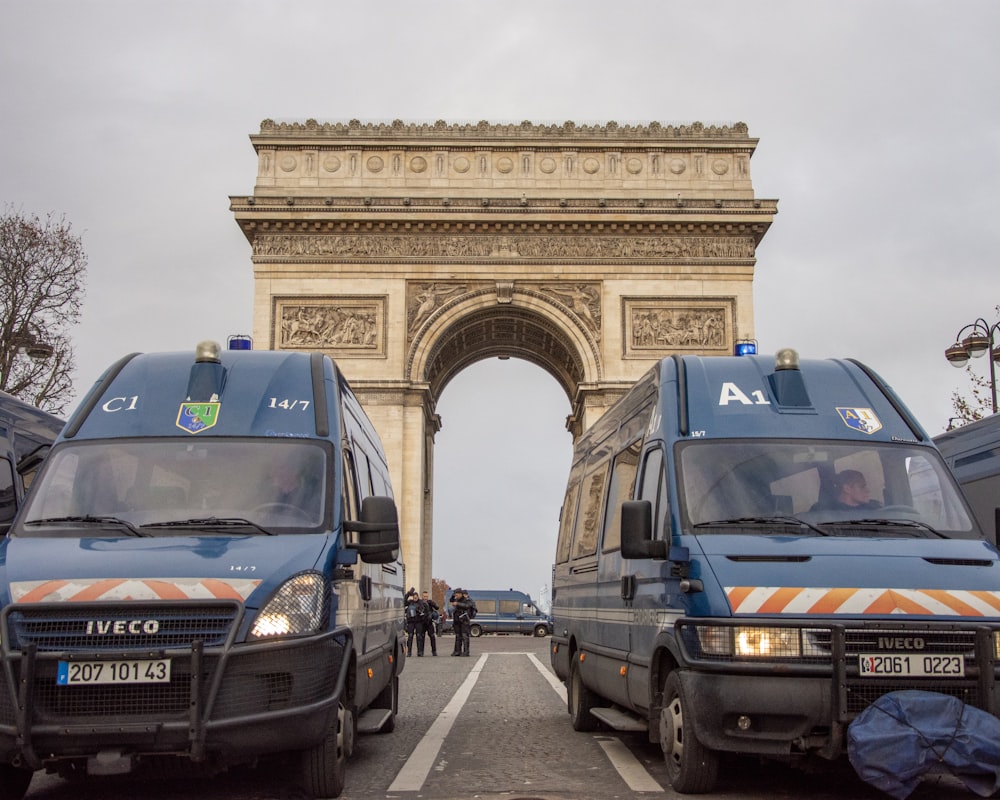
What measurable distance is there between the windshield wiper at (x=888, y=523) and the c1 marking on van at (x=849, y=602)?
0.59 m

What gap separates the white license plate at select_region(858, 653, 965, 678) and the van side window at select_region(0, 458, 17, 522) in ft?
22.8

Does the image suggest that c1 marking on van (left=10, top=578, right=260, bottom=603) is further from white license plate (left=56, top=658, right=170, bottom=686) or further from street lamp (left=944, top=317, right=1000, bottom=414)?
street lamp (left=944, top=317, right=1000, bottom=414)

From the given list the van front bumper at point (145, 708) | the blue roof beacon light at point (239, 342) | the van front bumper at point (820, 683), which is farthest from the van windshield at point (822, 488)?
the blue roof beacon light at point (239, 342)

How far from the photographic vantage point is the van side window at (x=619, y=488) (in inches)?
316

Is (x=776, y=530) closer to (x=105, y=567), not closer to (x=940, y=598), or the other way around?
(x=940, y=598)

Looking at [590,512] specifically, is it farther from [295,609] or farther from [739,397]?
[295,609]

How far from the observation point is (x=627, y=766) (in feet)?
24.6

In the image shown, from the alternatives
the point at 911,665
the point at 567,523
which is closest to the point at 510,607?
the point at 567,523

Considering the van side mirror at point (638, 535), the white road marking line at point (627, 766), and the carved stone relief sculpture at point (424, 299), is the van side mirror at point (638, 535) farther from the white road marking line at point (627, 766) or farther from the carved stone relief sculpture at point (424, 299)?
the carved stone relief sculpture at point (424, 299)

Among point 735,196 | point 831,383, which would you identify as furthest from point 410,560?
point 831,383

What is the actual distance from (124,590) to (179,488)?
3.45 feet

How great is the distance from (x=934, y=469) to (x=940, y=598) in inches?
51.1

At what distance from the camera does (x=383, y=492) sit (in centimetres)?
1053

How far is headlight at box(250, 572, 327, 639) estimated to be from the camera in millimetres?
5566
